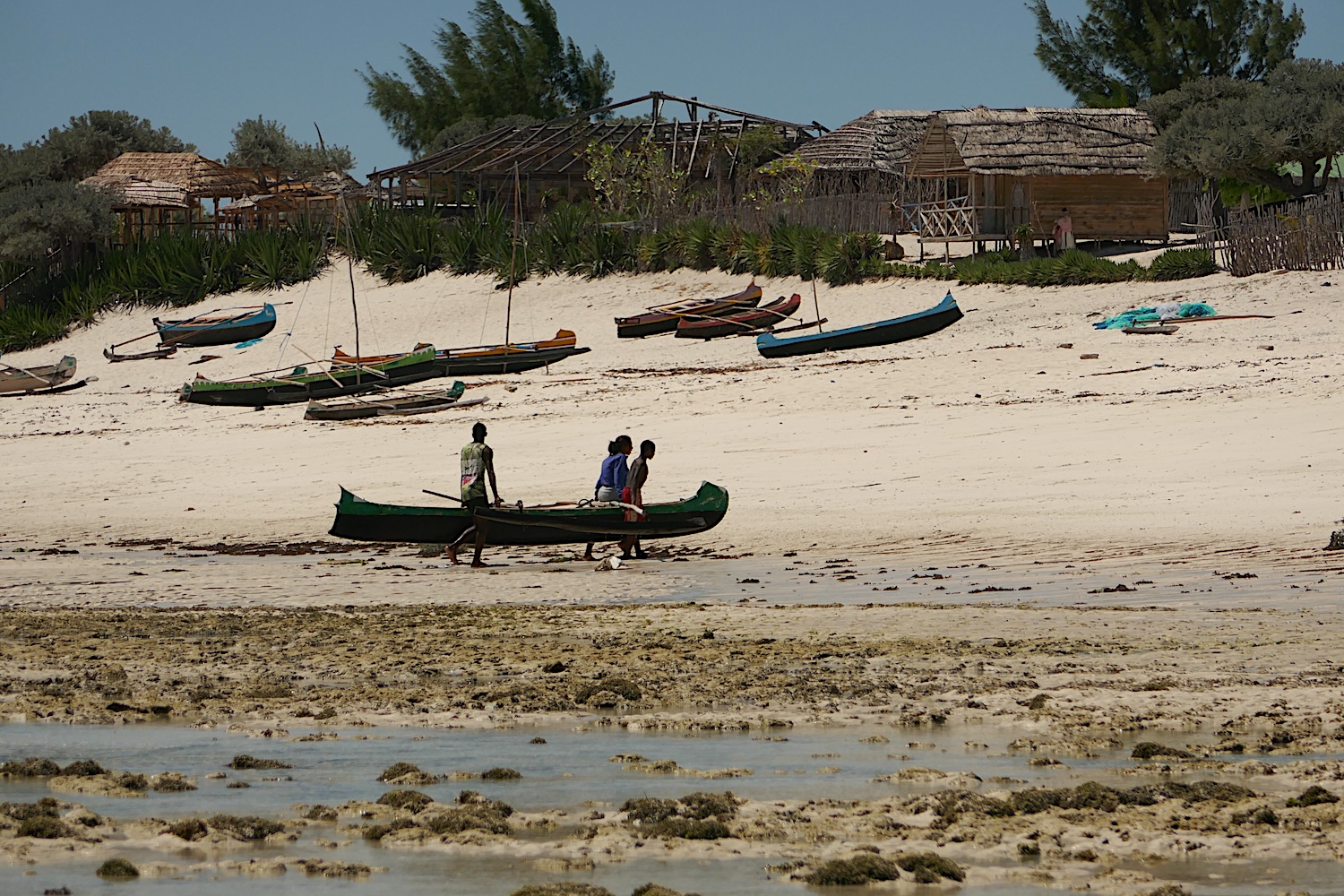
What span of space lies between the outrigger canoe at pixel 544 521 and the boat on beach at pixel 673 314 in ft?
53.7

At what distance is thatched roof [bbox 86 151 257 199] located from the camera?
51.0 meters

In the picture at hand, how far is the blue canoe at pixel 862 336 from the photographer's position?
89.1 feet

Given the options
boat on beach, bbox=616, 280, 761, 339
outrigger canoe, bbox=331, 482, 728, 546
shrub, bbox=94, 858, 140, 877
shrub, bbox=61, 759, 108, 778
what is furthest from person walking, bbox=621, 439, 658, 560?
boat on beach, bbox=616, 280, 761, 339

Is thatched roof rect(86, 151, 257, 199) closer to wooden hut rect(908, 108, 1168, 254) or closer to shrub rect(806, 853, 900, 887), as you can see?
wooden hut rect(908, 108, 1168, 254)

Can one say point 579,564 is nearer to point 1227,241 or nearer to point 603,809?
point 603,809

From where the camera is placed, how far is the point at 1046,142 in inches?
1421

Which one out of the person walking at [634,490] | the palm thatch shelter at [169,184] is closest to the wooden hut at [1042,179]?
the palm thatch shelter at [169,184]

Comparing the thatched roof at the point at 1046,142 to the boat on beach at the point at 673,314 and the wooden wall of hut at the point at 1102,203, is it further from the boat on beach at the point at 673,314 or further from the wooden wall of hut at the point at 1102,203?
the boat on beach at the point at 673,314

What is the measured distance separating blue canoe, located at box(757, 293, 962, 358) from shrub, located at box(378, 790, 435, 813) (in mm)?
21037

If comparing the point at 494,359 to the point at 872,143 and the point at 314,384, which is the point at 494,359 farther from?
the point at 872,143

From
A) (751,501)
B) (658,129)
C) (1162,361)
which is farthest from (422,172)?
(751,501)

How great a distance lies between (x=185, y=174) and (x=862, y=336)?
105 ft

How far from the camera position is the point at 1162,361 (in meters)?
22.3

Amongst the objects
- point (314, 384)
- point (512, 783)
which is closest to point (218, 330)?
point (314, 384)
